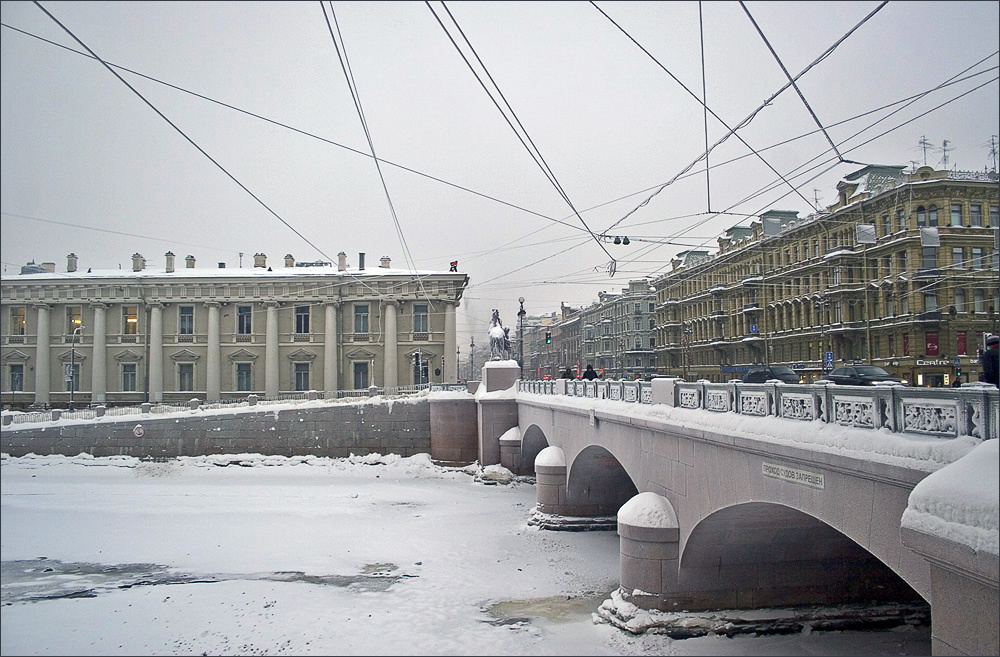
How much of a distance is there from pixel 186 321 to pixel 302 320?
7.92 m

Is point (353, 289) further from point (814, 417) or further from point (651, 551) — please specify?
point (814, 417)

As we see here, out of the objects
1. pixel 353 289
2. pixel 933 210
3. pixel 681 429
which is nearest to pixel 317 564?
pixel 681 429

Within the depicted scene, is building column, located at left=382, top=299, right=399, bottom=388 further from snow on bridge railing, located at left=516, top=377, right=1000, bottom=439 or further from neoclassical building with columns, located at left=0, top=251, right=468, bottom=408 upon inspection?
snow on bridge railing, located at left=516, top=377, right=1000, bottom=439

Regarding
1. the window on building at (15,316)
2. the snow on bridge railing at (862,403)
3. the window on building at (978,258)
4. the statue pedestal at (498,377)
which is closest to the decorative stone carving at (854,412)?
the snow on bridge railing at (862,403)

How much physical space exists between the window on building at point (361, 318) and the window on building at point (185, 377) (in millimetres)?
11754

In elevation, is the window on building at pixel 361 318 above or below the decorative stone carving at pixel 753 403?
above

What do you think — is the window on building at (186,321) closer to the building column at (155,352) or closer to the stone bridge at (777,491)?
the building column at (155,352)

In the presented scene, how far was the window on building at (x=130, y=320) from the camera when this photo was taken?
168ft

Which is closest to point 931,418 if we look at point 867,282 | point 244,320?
point 867,282

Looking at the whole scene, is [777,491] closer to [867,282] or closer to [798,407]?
[798,407]

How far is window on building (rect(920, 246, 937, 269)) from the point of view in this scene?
24538 millimetres

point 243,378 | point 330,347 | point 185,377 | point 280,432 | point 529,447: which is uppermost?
point 330,347

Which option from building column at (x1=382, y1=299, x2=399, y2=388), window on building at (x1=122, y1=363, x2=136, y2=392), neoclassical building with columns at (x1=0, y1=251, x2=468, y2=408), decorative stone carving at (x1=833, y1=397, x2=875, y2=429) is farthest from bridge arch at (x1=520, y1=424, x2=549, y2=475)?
window on building at (x1=122, y1=363, x2=136, y2=392)

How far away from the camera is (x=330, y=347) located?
Answer: 173 ft
